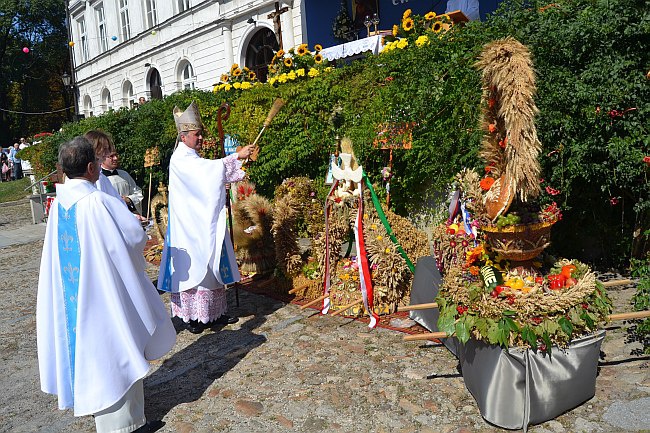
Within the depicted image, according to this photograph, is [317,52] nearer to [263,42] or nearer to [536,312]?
[536,312]

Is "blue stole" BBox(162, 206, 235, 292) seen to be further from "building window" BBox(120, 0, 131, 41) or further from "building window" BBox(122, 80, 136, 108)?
"building window" BBox(122, 80, 136, 108)

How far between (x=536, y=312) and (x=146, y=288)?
7.97ft

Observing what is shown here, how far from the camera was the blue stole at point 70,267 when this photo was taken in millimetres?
3414

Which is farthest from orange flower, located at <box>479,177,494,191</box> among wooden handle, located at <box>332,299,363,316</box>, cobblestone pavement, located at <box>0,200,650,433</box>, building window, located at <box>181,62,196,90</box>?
building window, located at <box>181,62,196,90</box>

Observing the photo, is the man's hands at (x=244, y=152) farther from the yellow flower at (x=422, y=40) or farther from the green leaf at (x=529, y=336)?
the green leaf at (x=529, y=336)

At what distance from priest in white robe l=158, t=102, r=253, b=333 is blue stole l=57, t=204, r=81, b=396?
1738 mm

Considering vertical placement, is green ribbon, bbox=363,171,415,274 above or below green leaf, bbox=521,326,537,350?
above

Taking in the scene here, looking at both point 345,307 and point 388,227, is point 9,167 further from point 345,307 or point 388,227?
point 388,227

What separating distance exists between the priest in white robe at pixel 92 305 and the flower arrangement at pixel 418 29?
4.45m

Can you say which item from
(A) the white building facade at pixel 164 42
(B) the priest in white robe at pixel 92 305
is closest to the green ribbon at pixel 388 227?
(B) the priest in white robe at pixel 92 305

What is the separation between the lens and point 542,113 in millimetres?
5258

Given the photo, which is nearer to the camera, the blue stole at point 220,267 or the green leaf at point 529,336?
the green leaf at point 529,336

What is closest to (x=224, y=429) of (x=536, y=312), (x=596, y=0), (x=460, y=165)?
(x=536, y=312)

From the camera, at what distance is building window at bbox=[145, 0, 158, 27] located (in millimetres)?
25891
